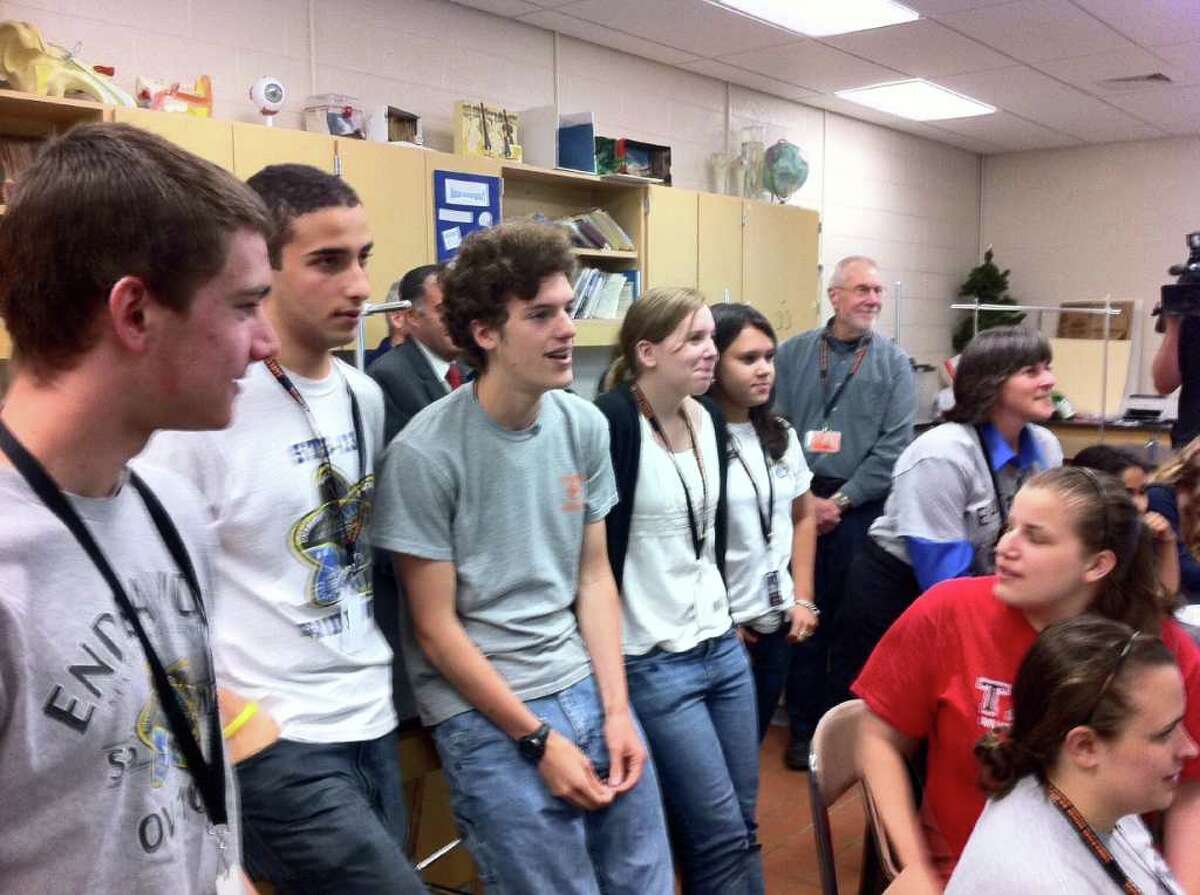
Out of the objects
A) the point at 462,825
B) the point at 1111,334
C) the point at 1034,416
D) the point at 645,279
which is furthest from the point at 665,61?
the point at 462,825

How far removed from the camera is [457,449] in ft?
5.31

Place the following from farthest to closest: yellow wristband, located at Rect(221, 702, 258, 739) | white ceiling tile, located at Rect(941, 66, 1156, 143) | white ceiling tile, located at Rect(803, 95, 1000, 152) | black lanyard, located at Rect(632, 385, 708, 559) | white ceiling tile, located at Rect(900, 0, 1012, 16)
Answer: white ceiling tile, located at Rect(803, 95, 1000, 152) < white ceiling tile, located at Rect(941, 66, 1156, 143) < white ceiling tile, located at Rect(900, 0, 1012, 16) < black lanyard, located at Rect(632, 385, 708, 559) < yellow wristband, located at Rect(221, 702, 258, 739)

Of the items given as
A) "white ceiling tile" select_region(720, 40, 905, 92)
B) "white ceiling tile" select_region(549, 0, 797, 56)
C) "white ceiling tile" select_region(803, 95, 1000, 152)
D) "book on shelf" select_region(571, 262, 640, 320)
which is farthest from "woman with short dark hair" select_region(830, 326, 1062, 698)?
"white ceiling tile" select_region(803, 95, 1000, 152)

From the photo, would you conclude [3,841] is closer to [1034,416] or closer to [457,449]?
[457,449]

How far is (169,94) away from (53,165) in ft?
9.71

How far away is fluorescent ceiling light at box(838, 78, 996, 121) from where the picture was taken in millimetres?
6184

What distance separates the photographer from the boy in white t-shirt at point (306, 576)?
1.38 m

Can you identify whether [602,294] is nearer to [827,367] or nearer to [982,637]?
[827,367]

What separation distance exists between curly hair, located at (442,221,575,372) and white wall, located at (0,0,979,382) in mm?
2480

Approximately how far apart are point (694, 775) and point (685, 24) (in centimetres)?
400

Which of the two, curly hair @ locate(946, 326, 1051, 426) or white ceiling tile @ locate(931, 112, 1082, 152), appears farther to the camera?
white ceiling tile @ locate(931, 112, 1082, 152)

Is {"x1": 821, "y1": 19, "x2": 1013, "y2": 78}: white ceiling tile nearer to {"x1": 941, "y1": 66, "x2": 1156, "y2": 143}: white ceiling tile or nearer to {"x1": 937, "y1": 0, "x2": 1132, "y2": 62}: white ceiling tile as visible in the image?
{"x1": 937, "y1": 0, "x2": 1132, "y2": 62}: white ceiling tile

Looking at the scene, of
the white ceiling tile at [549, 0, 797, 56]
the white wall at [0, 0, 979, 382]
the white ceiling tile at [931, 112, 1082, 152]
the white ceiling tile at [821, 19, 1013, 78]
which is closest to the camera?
the white wall at [0, 0, 979, 382]

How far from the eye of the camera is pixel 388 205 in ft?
12.8
